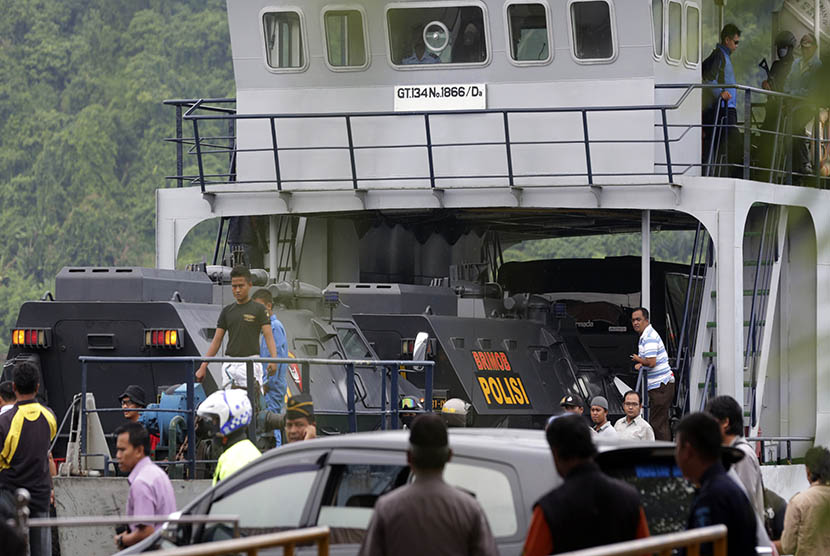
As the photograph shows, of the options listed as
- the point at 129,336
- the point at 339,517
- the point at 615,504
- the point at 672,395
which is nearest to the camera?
the point at 615,504

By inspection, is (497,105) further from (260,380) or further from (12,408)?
(12,408)

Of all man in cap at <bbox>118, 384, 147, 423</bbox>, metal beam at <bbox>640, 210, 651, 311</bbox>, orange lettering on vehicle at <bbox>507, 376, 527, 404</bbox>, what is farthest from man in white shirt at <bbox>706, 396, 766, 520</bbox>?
metal beam at <bbox>640, 210, 651, 311</bbox>

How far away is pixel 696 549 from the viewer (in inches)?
163

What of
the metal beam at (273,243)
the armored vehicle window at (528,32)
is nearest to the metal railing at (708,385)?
the armored vehicle window at (528,32)

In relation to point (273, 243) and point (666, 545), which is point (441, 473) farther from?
point (273, 243)

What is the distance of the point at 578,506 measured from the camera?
177 inches

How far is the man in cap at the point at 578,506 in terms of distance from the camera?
14.6 ft

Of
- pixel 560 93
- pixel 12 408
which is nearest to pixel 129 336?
pixel 12 408

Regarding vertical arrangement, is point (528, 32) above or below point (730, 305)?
above

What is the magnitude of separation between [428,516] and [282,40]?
1239 centimetres

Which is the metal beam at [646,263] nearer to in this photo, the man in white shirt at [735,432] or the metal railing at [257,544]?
the man in white shirt at [735,432]

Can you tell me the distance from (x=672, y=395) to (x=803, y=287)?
215 centimetres

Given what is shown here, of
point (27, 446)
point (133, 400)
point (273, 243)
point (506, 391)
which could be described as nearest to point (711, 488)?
point (27, 446)

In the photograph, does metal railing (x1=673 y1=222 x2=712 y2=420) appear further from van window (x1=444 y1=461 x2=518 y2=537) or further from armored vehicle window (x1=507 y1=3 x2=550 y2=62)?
van window (x1=444 y1=461 x2=518 y2=537)
